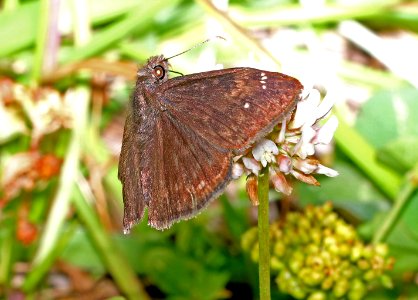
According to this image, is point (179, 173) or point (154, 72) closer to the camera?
point (179, 173)

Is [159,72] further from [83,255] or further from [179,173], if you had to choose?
[83,255]

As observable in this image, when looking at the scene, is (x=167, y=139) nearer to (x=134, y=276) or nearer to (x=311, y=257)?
(x=311, y=257)

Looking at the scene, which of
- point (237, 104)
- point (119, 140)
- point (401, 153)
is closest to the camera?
point (237, 104)

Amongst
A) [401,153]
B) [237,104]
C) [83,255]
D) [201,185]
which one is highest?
[237,104]

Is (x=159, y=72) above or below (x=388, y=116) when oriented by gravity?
above

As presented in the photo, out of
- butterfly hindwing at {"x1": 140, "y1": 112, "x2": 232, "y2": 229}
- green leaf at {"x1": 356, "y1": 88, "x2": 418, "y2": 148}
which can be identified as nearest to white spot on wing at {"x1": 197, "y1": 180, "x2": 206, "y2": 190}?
butterfly hindwing at {"x1": 140, "y1": 112, "x2": 232, "y2": 229}

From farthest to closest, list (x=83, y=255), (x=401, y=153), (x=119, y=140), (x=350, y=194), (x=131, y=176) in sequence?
(x=119, y=140) → (x=83, y=255) → (x=350, y=194) → (x=401, y=153) → (x=131, y=176)

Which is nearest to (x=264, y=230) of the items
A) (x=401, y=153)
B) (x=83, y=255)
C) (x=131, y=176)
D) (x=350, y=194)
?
(x=131, y=176)
